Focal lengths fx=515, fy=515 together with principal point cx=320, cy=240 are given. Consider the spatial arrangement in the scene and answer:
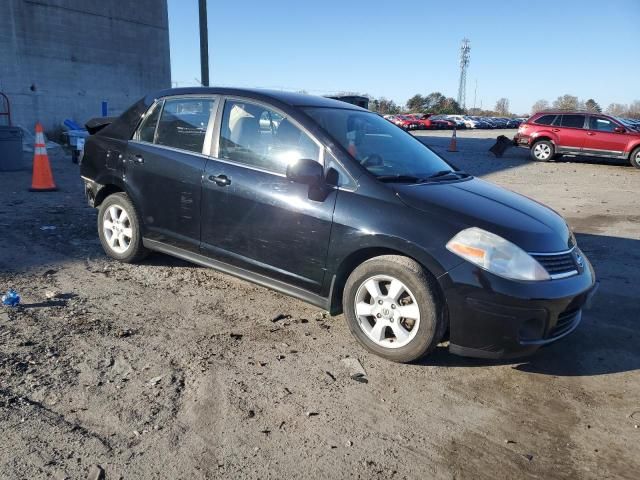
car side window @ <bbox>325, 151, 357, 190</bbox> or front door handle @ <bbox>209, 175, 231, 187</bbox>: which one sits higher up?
car side window @ <bbox>325, 151, 357, 190</bbox>

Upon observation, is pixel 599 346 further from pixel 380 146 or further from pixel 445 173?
pixel 380 146

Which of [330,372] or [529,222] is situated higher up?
[529,222]

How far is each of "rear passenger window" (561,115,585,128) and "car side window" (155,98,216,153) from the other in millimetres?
17006

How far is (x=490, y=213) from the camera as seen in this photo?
11.3 feet

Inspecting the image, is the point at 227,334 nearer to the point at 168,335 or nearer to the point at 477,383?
→ the point at 168,335

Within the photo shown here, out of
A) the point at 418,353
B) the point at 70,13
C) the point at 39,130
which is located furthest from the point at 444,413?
the point at 70,13

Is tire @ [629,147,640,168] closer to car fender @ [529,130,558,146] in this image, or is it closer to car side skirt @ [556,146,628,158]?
car side skirt @ [556,146,628,158]

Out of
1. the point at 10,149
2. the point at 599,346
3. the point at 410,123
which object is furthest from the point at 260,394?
the point at 410,123

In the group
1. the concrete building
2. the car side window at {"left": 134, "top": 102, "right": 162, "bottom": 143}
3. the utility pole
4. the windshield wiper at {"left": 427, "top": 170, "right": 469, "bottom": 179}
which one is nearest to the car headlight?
the windshield wiper at {"left": 427, "top": 170, "right": 469, "bottom": 179}

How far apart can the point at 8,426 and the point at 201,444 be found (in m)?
0.97

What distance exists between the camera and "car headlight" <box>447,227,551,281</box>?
10.2 feet

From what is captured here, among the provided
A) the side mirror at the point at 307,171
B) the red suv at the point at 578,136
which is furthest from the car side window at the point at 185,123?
the red suv at the point at 578,136

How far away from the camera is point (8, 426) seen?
2555 millimetres

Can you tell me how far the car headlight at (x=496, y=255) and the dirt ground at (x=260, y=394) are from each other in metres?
0.74
